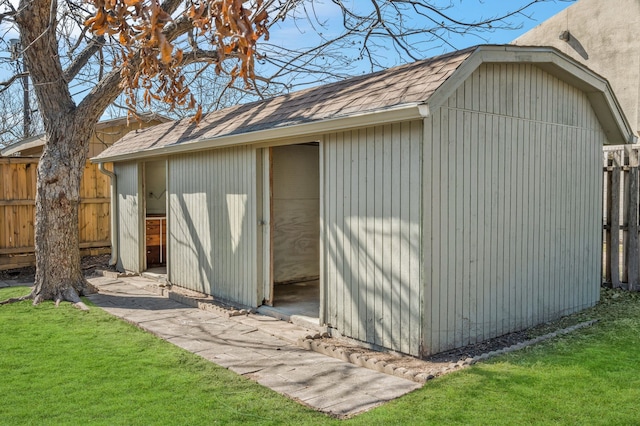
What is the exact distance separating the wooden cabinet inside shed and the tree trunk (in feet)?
8.11

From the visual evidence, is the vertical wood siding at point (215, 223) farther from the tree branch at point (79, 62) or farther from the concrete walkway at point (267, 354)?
the tree branch at point (79, 62)

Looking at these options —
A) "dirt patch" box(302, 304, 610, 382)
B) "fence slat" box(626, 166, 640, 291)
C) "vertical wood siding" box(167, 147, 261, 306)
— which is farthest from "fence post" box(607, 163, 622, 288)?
"vertical wood siding" box(167, 147, 261, 306)

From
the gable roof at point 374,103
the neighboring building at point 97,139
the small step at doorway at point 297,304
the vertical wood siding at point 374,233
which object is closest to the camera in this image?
the gable roof at point 374,103

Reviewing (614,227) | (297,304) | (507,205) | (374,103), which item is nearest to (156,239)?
(297,304)

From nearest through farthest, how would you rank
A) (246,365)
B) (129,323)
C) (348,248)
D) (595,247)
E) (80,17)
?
1. (246,365)
2. (348,248)
3. (129,323)
4. (595,247)
5. (80,17)

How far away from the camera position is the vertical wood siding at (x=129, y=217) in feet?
30.8

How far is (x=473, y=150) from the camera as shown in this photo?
16.2ft

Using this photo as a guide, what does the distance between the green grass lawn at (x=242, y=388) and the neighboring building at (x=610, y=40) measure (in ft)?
34.9

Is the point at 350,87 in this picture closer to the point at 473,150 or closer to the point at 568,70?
the point at 473,150

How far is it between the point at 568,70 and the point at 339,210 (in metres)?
2.85

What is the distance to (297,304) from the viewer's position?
21.9 feet

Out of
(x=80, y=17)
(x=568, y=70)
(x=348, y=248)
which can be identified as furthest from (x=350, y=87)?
(x=80, y=17)

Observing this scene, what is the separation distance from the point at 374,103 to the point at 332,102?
87 centimetres

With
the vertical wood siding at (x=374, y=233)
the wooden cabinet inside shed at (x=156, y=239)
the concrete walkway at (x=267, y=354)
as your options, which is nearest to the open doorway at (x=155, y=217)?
the wooden cabinet inside shed at (x=156, y=239)
